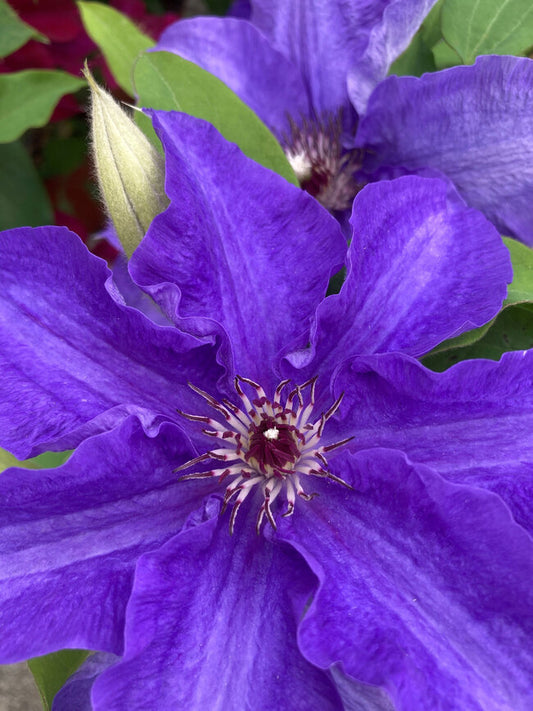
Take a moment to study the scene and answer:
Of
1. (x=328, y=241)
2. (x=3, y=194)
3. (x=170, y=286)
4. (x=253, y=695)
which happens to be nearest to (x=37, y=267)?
(x=170, y=286)

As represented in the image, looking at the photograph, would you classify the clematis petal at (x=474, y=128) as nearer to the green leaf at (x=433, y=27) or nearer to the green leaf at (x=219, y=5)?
the green leaf at (x=433, y=27)

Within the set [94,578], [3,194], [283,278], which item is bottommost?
[3,194]

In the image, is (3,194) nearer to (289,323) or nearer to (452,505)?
(289,323)

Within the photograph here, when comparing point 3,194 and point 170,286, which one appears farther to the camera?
point 3,194

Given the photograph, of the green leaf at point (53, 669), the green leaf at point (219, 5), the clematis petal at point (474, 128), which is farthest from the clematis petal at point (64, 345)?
the green leaf at point (219, 5)

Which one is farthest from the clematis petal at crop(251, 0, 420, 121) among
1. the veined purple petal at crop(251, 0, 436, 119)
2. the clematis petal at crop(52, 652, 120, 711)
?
the clematis petal at crop(52, 652, 120, 711)

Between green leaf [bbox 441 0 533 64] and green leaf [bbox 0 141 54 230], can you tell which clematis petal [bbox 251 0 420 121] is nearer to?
green leaf [bbox 441 0 533 64]
